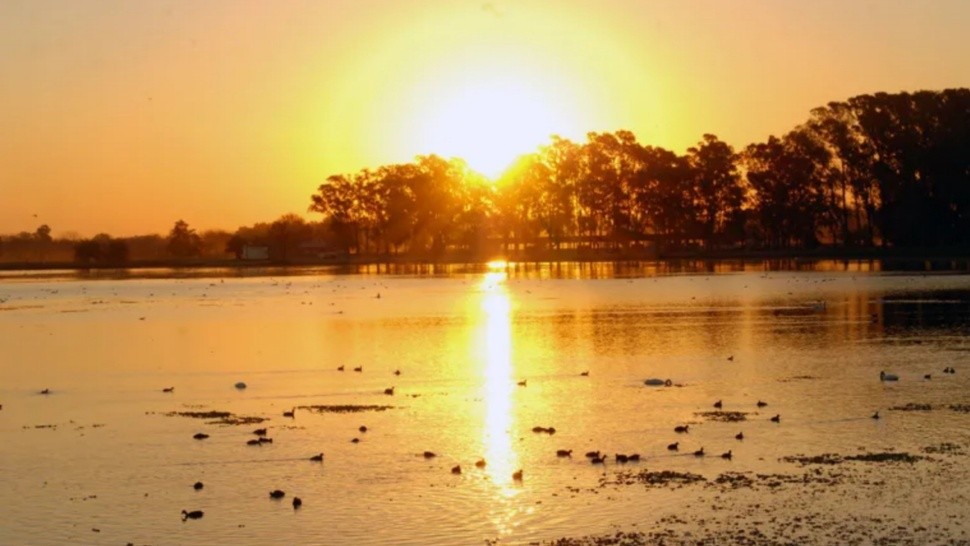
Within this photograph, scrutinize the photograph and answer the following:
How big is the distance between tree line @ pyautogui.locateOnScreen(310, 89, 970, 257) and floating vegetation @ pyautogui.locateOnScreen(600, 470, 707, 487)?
329ft

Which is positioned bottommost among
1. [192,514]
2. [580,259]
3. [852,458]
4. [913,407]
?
[192,514]

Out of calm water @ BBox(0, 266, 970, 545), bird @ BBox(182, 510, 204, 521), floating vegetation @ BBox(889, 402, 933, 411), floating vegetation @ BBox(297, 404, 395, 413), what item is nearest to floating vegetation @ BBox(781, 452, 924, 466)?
calm water @ BBox(0, 266, 970, 545)

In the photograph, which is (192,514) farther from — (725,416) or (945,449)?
(945,449)

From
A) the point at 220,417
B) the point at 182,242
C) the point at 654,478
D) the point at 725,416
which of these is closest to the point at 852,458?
the point at 654,478

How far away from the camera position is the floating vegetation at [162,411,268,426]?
21859mm

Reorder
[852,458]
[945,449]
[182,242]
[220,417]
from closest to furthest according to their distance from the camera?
1. [852,458]
2. [945,449]
3. [220,417]
4. [182,242]

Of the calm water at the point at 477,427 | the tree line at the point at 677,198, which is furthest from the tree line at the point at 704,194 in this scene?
the calm water at the point at 477,427

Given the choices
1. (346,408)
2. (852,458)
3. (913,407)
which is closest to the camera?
(852,458)

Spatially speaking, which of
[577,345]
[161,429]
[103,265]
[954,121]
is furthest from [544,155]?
[161,429]

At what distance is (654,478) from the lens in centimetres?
1600

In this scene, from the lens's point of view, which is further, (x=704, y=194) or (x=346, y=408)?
(x=704, y=194)

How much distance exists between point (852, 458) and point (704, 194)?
125172 mm

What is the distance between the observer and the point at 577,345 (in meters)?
35.3

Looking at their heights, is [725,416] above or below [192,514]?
above
